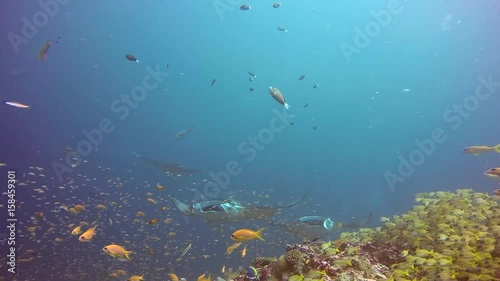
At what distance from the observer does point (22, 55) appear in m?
31.9

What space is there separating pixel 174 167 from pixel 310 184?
37582mm

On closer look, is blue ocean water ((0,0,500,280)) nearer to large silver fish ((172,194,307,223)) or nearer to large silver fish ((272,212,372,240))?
large silver fish ((172,194,307,223))

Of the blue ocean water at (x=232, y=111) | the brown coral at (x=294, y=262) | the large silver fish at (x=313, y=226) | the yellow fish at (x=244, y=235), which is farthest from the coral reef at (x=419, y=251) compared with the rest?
the blue ocean water at (x=232, y=111)

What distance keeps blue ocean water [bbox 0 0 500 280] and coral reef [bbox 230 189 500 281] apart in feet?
50.4

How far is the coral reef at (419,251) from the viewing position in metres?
4.31

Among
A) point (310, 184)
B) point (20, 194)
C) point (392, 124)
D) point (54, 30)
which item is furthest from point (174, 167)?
point (392, 124)

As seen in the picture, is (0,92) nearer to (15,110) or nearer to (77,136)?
(15,110)

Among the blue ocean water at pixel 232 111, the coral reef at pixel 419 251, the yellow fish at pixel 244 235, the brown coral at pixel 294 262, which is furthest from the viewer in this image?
the blue ocean water at pixel 232 111

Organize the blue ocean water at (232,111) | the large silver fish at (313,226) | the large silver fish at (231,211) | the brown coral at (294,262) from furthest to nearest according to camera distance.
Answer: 1. the blue ocean water at (232,111)
2. the large silver fish at (231,211)
3. the large silver fish at (313,226)
4. the brown coral at (294,262)

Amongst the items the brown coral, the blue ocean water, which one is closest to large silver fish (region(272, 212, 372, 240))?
the brown coral

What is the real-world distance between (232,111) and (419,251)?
5964 centimetres

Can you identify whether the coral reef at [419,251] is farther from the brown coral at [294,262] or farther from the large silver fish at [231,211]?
the large silver fish at [231,211]

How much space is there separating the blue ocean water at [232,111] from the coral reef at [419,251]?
1535 cm

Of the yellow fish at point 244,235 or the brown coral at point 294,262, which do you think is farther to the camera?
the yellow fish at point 244,235
